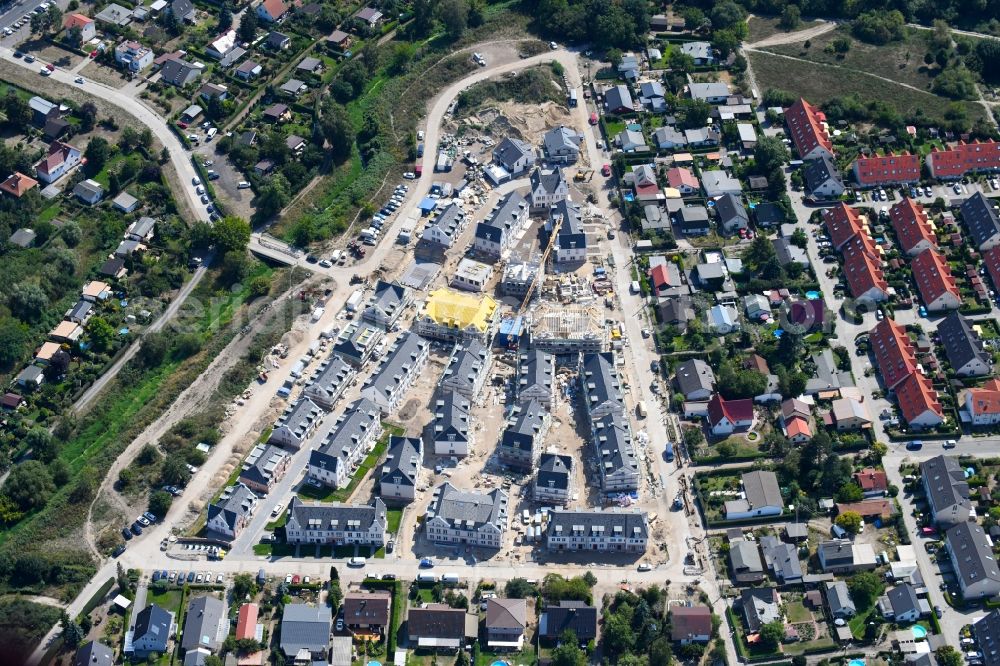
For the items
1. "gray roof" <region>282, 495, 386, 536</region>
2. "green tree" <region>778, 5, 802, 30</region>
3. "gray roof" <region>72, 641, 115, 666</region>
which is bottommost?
"gray roof" <region>72, 641, 115, 666</region>

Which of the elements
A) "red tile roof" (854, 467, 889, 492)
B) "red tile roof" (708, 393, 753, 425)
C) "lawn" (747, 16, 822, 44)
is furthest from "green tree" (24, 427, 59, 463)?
"lawn" (747, 16, 822, 44)

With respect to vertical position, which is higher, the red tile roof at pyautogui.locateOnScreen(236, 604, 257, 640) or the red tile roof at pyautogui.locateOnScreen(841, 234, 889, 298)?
the red tile roof at pyautogui.locateOnScreen(841, 234, 889, 298)

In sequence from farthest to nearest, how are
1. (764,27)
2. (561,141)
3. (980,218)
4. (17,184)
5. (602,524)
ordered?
(764,27) < (561,141) < (17,184) < (980,218) < (602,524)

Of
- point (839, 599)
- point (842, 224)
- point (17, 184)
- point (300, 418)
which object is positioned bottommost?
point (839, 599)

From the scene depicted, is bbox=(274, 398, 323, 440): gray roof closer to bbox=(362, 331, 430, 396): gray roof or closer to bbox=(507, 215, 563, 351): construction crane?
bbox=(362, 331, 430, 396): gray roof

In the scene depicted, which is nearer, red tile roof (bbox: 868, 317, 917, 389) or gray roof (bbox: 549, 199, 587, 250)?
red tile roof (bbox: 868, 317, 917, 389)

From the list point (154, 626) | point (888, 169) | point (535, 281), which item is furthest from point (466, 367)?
point (888, 169)

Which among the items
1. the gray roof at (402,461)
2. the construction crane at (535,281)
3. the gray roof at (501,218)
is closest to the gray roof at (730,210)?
the construction crane at (535,281)

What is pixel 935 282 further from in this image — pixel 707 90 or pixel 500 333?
pixel 500 333
